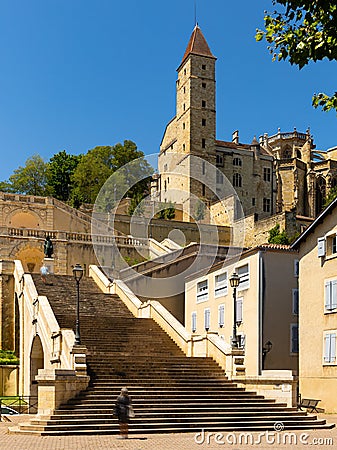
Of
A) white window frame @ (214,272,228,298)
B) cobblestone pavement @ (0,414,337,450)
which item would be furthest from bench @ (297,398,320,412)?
white window frame @ (214,272,228,298)

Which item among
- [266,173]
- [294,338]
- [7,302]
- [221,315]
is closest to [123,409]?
[294,338]

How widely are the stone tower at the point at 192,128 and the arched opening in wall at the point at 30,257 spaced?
3743 cm

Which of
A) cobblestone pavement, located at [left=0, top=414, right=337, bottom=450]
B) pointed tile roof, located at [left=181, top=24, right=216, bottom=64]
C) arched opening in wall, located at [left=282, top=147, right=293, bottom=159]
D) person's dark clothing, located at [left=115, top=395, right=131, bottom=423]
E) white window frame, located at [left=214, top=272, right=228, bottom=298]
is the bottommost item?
cobblestone pavement, located at [left=0, top=414, right=337, bottom=450]

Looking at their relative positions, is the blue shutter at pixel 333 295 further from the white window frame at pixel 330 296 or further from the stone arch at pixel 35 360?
the stone arch at pixel 35 360

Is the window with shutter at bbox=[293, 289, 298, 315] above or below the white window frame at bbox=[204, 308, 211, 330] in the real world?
above

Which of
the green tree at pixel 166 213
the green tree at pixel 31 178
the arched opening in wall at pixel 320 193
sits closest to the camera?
the green tree at pixel 166 213

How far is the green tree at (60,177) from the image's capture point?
84.4 m

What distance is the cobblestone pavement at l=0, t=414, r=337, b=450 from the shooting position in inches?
613

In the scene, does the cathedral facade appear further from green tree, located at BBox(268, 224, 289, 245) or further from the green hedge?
the green hedge

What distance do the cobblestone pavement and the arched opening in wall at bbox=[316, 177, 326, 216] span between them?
81.1 metres

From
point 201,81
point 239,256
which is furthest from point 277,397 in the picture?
point 201,81

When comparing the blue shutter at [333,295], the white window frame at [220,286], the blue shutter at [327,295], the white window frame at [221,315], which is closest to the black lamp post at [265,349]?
the white window frame at [221,315]

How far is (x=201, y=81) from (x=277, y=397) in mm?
78571

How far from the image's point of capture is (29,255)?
5284 cm
